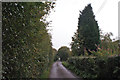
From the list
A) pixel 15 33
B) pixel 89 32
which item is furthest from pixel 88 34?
pixel 15 33

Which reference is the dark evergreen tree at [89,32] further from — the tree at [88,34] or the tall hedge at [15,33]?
the tall hedge at [15,33]

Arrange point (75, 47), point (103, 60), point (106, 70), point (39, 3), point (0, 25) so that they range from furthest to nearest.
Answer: point (75, 47)
point (103, 60)
point (106, 70)
point (39, 3)
point (0, 25)

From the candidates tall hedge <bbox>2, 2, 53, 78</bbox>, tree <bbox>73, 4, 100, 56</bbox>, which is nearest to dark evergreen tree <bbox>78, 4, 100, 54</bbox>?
tree <bbox>73, 4, 100, 56</bbox>

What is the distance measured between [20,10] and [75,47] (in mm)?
21074

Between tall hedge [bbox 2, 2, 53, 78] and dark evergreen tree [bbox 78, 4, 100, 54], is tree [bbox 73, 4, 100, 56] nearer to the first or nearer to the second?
dark evergreen tree [bbox 78, 4, 100, 54]

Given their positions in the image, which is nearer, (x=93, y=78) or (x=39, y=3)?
(x=39, y=3)

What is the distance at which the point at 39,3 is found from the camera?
4.09 m

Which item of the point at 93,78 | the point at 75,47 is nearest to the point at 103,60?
the point at 93,78

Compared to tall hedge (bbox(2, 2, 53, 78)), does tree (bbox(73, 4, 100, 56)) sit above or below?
above

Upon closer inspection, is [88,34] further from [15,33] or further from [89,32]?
[15,33]

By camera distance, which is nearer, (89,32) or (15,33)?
(15,33)

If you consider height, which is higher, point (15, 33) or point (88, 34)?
point (88, 34)

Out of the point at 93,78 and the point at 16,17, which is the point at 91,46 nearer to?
the point at 93,78

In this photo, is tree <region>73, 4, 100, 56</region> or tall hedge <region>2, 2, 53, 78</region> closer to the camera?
tall hedge <region>2, 2, 53, 78</region>
